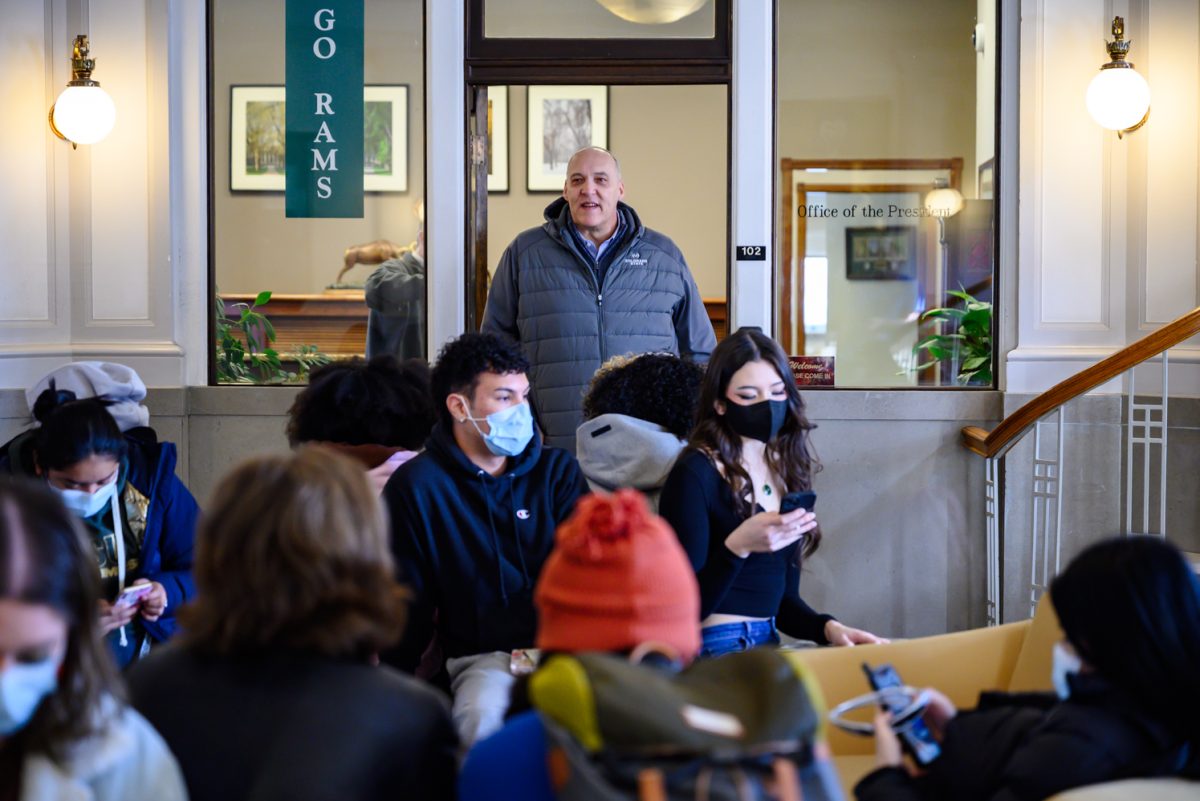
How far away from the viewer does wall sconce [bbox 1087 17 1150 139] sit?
192 inches

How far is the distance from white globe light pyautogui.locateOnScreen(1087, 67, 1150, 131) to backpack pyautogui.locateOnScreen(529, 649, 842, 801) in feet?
13.5

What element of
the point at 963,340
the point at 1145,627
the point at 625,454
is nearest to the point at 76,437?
the point at 625,454

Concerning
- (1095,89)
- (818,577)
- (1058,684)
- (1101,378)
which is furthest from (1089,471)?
(1058,684)

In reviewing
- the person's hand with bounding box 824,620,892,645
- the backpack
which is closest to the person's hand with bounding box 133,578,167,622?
the person's hand with bounding box 824,620,892,645

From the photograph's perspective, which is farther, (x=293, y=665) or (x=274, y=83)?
(x=274, y=83)

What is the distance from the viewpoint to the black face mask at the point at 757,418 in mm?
3031

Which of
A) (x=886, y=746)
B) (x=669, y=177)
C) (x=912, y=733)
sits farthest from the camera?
(x=669, y=177)

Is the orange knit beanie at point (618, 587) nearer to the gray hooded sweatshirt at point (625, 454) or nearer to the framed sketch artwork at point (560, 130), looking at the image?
the gray hooded sweatshirt at point (625, 454)

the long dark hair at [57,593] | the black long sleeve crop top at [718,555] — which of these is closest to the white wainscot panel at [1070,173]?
the black long sleeve crop top at [718,555]

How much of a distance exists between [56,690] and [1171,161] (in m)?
4.65

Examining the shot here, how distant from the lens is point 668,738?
4.48ft

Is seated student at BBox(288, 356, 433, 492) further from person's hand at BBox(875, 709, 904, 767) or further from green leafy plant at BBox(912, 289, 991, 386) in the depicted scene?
green leafy plant at BBox(912, 289, 991, 386)

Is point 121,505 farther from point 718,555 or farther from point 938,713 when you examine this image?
point 938,713

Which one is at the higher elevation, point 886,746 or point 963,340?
point 963,340
